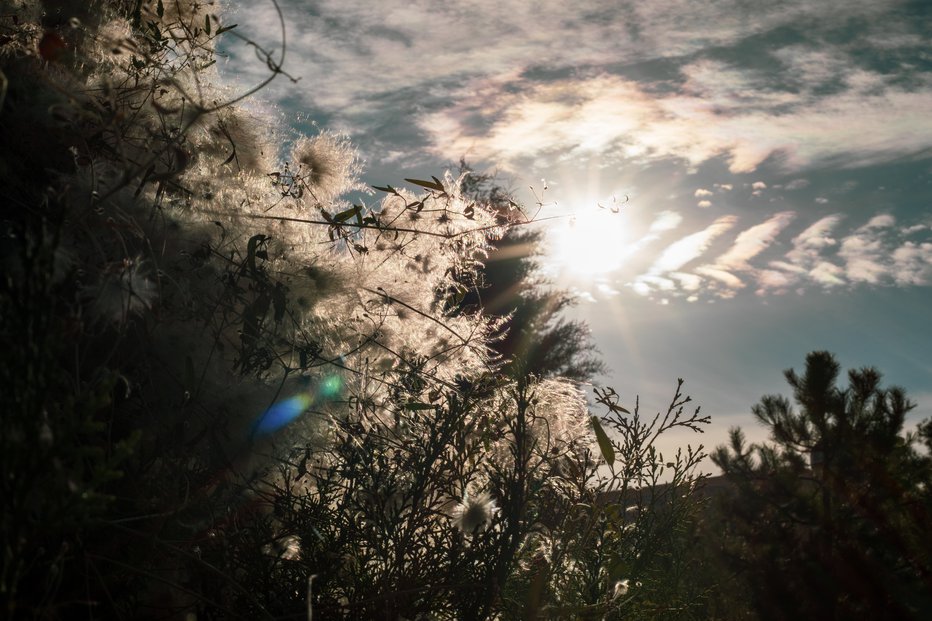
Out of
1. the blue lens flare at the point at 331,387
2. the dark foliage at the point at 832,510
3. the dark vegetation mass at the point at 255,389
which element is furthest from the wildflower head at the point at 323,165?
the dark foliage at the point at 832,510

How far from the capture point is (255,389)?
2.71 metres

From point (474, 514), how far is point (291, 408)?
0.86m

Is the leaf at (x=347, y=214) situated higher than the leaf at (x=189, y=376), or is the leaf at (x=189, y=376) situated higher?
the leaf at (x=347, y=214)

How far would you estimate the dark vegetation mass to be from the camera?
1.93 metres

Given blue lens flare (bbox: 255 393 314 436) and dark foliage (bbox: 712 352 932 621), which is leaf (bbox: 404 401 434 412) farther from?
dark foliage (bbox: 712 352 932 621)

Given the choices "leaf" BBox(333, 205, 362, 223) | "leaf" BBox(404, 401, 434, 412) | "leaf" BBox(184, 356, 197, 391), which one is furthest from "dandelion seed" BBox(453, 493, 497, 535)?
"leaf" BBox(333, 205, 362, 223)

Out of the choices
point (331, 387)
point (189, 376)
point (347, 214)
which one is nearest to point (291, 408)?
point (331, 387)

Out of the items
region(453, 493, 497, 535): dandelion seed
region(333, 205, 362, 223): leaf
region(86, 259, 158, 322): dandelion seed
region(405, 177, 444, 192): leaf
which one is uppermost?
region(405, 177, 444, 192): leaf

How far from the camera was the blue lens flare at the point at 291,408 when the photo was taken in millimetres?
2699

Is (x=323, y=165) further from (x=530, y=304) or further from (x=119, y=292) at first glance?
(x=530, y=304)

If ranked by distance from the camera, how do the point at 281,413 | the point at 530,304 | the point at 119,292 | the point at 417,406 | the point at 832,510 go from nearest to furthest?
1. the point at 119,292
2. the point at 417,406
3. the point at 281,413
4. the point at 832,510
5. the point at 530,304

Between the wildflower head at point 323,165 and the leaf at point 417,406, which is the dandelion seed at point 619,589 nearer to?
the leaf at point 417,406

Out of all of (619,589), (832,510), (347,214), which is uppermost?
(832,510)

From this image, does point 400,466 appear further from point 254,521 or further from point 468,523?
point 254,521
